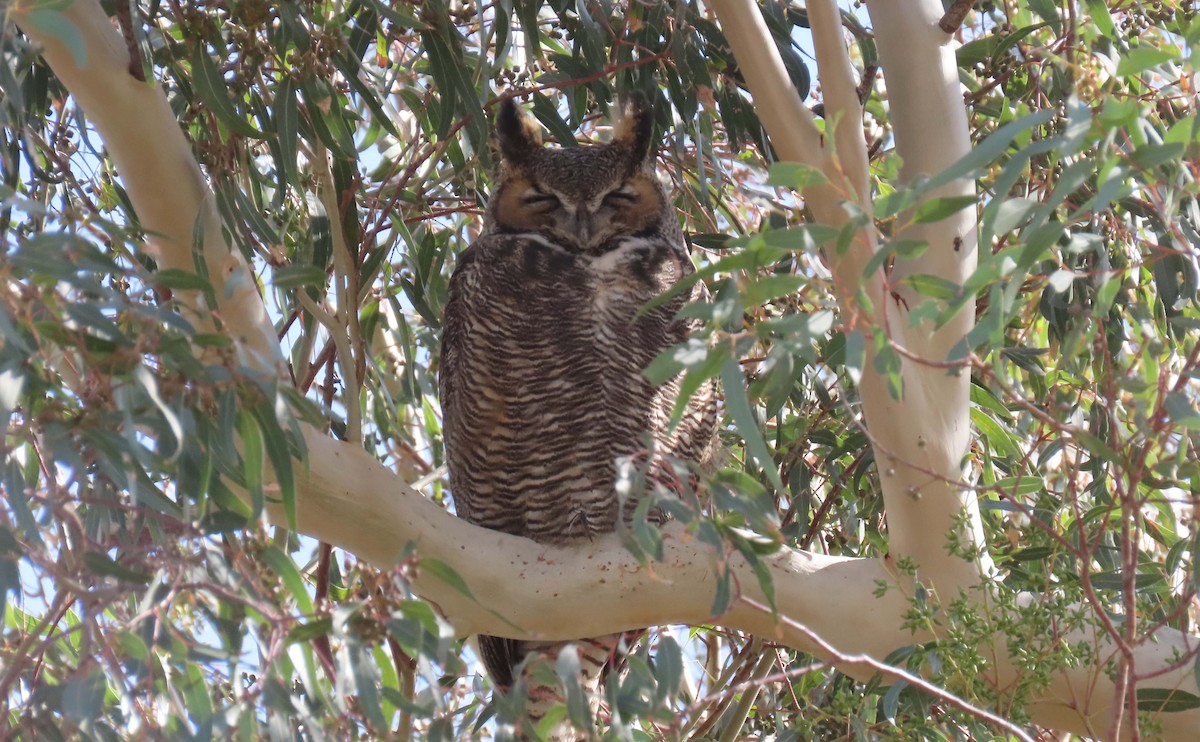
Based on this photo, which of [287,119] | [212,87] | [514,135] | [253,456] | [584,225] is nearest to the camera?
Answer: [253,456]

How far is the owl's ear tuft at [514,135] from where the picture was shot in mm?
2787

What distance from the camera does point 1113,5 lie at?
8.52ft

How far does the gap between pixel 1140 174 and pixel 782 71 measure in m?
0.72

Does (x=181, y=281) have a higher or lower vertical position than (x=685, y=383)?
higher

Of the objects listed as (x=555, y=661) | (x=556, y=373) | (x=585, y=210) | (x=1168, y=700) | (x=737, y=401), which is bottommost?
(x=1168, y=700)

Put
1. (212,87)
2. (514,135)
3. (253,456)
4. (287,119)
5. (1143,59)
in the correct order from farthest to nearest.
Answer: (514,135) < (287,119) < (212,87) < (253,456) < (1143,59)

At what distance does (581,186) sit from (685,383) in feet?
4.76

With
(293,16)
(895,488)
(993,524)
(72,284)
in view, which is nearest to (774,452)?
(993,524)

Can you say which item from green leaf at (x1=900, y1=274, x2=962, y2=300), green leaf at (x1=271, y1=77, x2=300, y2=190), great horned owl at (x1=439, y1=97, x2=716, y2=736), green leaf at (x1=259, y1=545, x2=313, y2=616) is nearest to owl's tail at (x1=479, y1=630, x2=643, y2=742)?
great horned owl at (x1=439, y1=97, x2=716, y2=736)

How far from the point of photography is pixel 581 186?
273 cm

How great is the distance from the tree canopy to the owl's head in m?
0.11

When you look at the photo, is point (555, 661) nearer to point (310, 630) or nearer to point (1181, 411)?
point (310, 630)

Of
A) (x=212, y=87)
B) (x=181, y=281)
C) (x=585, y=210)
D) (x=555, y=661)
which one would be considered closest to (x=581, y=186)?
(x=585, y=210)

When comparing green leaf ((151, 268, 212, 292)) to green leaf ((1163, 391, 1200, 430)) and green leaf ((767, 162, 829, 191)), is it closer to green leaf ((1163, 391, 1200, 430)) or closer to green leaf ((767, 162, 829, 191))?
green leaf ((767, 162, 829, 191))
